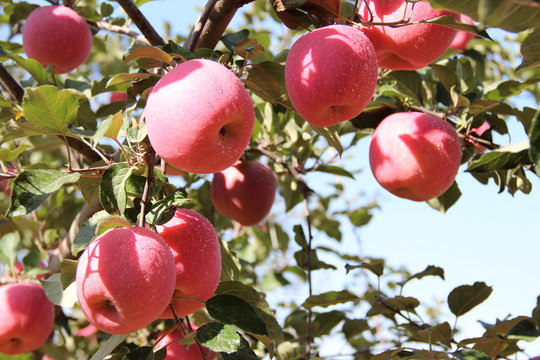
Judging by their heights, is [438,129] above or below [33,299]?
above

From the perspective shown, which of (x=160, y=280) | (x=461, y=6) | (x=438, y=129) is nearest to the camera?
(x=461, y=6)

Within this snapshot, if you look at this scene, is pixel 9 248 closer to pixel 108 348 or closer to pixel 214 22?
pixel 108 348

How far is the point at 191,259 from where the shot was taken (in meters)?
1.03

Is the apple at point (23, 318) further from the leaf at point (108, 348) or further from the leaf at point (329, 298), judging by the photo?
the leaf at point (329, 298)

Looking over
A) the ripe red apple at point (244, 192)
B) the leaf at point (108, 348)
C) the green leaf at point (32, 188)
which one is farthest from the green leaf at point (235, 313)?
the ripe red apple at point (244, 192)

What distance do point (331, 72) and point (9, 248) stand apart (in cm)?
174

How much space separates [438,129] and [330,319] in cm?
95

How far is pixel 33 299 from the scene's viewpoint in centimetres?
185

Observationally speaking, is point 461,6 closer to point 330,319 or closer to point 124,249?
point 124,249

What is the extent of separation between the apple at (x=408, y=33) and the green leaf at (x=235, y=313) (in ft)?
2.20

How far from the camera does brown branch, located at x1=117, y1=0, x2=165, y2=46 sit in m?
1.21

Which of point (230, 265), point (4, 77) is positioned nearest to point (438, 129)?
point (230, 265)

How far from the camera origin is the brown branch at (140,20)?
121 cm

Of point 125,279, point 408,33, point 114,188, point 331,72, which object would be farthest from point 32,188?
point 408,33
